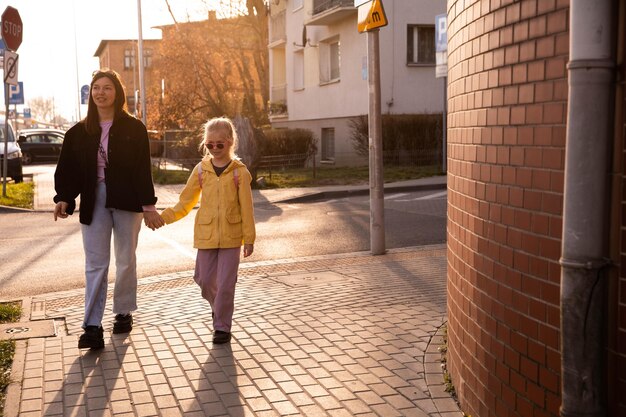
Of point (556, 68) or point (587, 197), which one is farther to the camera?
point (556, 68)

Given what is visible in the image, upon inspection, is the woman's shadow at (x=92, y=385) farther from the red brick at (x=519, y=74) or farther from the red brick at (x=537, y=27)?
the red brick at (x=537, y=27)

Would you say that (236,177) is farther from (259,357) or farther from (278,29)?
(278,29)

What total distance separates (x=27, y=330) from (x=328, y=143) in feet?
88.4

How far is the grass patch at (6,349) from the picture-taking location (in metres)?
5.11

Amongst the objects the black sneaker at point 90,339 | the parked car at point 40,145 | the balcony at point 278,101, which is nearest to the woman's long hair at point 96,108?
the black sneaker at point 90,339

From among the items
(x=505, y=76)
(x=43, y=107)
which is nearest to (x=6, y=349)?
(x=505, y=76)

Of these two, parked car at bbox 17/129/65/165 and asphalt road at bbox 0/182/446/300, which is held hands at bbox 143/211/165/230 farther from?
parked car at bbox 17/129/65/165

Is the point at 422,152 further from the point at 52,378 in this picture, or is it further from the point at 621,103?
the point at 621,103

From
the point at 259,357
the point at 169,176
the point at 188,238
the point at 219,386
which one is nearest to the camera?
the point at 219,386

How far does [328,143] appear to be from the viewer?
33.2m

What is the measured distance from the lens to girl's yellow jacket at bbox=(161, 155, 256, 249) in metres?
6.01

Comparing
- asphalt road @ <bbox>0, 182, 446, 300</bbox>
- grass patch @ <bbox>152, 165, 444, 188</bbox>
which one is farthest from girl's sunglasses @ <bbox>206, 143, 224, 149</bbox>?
grass patch @ <bbox>152, 165, 444, 188</bbox>

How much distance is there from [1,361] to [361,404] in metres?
2.45

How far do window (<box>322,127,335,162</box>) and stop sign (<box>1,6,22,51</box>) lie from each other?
52.5ft
